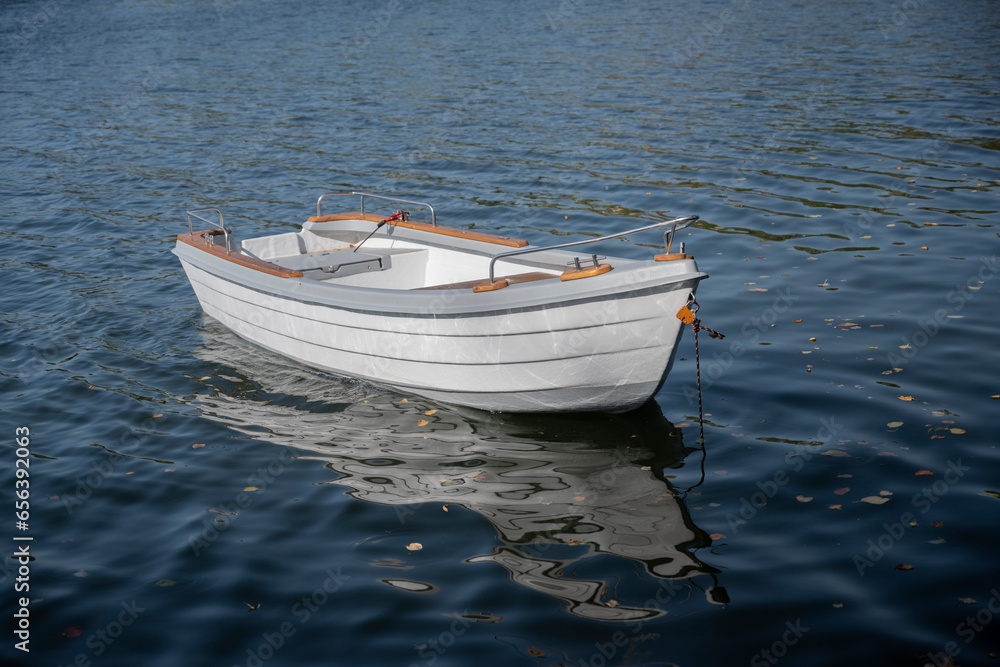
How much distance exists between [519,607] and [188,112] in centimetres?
2041

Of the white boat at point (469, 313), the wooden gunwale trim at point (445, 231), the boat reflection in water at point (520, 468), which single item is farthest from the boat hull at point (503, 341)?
the wooden gunwale trim at point (445, 231)

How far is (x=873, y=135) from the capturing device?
1620 centimetres

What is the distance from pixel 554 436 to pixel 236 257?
423 cm

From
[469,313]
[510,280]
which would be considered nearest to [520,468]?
[469,313]

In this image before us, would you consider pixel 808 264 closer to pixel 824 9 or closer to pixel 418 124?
pixel 418 124

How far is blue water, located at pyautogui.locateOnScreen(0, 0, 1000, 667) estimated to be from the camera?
536 cm

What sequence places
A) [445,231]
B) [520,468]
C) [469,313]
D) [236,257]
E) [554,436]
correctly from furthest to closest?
[445,231]
[236,257]
[554,436]
[469,313]
[520,468]

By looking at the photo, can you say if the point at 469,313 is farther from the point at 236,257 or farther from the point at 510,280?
the point at 236,257

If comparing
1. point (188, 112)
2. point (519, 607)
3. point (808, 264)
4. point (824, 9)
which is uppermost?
point (824, 9)

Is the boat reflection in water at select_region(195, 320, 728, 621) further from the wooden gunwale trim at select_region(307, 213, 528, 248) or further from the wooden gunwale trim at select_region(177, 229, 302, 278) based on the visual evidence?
the wooden gunwale trim at select_region(307, 213, 528, 248)

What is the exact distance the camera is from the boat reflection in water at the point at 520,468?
5.89m

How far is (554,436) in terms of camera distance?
7.62m

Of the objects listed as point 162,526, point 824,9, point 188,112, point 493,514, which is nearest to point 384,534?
point 493,514

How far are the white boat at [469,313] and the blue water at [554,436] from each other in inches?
13.8
